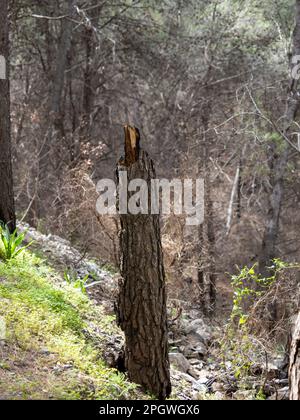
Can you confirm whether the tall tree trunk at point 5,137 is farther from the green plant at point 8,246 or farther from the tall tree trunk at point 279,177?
the tall tree trunk at point 279,177

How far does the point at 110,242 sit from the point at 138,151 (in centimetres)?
444

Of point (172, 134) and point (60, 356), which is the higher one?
point (172, 134)

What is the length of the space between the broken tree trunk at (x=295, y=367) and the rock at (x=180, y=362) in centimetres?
261

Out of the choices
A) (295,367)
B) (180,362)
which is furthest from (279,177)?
(295,367)

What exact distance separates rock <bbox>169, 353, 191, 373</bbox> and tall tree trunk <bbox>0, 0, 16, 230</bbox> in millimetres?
2724

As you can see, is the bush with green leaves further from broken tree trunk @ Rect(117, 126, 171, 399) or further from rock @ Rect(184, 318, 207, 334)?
rock @ Rect(184, 318, 207, 334)

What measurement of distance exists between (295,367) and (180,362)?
282cm

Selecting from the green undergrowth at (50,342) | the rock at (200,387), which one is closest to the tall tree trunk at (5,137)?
the green undergrowth at (50,342)

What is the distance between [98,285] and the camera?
7.82m

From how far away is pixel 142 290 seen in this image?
443cm

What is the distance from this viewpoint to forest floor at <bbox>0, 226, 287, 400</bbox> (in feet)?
13.6
